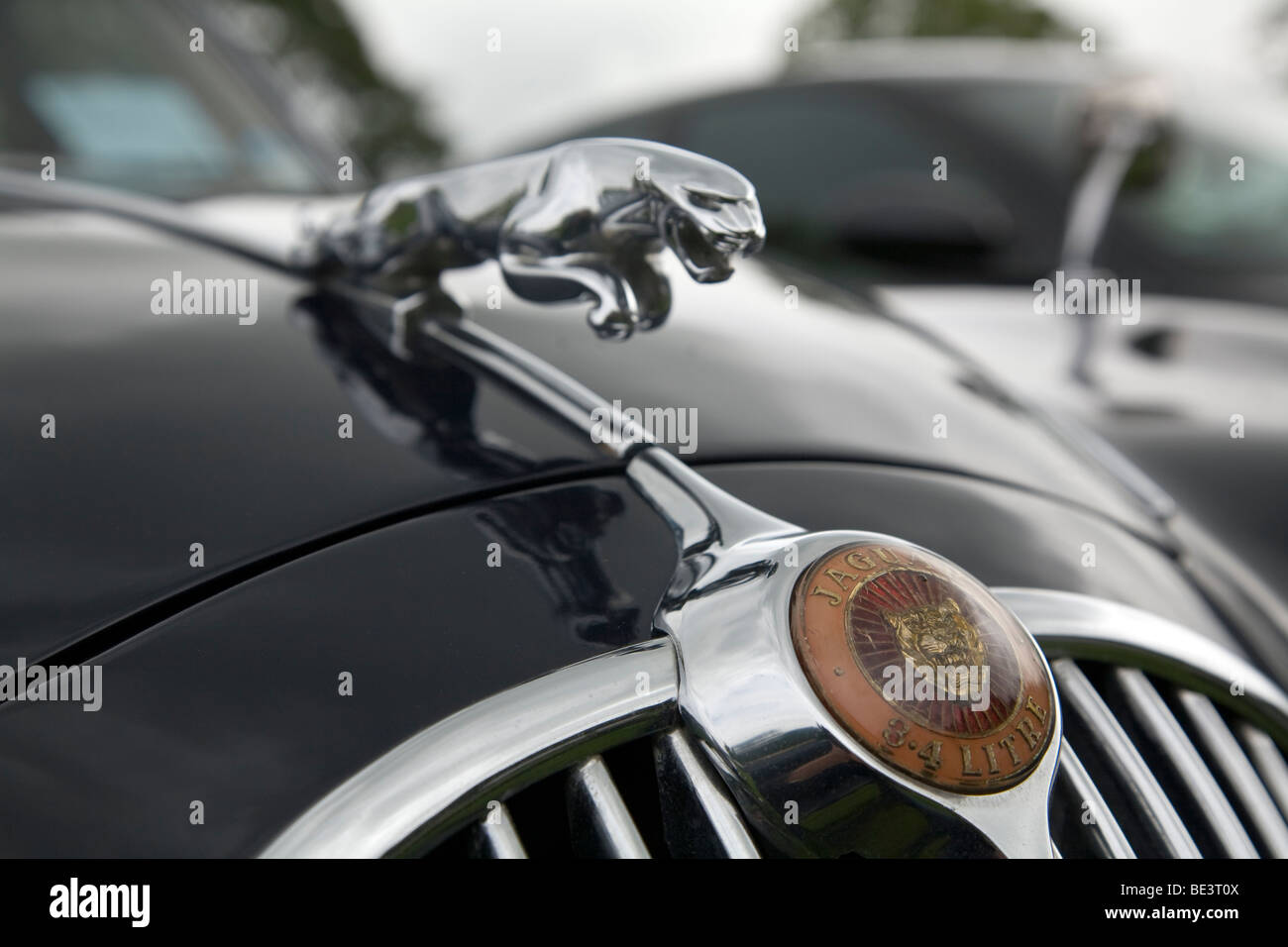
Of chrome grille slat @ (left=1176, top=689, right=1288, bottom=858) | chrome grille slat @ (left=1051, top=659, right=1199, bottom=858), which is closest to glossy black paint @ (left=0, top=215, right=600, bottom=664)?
chrome grille slat @ (left=1051, top=659, right=1199, bottom=858)

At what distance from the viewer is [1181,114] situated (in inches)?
133

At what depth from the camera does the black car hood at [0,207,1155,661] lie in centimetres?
92

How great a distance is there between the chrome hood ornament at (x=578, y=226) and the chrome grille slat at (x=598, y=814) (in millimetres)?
440

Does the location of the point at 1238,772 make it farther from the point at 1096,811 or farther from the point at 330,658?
the point at 330,658

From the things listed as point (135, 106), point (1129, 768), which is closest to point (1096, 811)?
point (1129, 768)

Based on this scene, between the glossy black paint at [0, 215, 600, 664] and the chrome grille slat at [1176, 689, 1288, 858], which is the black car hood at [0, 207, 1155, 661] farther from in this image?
the chrome grille slat at [1176, 689, 1288, 858]

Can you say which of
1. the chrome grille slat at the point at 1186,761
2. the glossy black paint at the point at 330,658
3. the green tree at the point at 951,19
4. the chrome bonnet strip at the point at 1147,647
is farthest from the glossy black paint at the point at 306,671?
the green tree at the point at 951,19

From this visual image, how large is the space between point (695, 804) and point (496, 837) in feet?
0.46

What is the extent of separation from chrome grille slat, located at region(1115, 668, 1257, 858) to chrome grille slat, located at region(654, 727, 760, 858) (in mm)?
454

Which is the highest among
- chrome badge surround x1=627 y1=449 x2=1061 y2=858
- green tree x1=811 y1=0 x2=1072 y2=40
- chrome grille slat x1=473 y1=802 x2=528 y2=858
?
green tree x1=811 y1=0 x2=1072 y2=40

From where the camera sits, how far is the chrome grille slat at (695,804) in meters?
0.84

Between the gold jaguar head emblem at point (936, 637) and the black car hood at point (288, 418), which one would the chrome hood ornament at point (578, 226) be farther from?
the gold jaguar head emblem at point (936, 637)
